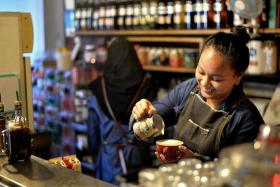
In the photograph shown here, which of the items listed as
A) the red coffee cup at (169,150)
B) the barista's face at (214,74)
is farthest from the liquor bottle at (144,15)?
the red coffee cup at (169,150)

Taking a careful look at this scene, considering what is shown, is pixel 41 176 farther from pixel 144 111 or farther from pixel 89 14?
pixel 89 14

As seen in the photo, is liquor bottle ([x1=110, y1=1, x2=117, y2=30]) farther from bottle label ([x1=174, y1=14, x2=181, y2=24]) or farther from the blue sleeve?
the blue sleeve

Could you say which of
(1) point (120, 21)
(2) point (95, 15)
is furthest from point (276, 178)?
(2) point (95, 15)

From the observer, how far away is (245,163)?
98cm

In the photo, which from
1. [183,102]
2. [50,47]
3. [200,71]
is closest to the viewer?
[200,71]

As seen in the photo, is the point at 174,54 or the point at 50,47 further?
the point at 50,47

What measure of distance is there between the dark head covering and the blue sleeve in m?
1.52

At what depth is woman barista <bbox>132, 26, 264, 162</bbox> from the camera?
1.77m

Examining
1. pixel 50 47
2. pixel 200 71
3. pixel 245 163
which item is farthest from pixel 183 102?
pixel 50 47

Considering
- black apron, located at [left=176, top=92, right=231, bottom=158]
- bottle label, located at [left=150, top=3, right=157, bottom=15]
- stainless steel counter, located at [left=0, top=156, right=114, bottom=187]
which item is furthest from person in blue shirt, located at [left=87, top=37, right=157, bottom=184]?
stainless steel counter, located at [left=0, top=156, right=114, bottom=187]

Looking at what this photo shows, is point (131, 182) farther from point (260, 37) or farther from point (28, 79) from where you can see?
point (260, 37)

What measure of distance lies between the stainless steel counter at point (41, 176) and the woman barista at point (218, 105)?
1.03ft

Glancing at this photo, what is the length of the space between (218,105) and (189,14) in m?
1.76

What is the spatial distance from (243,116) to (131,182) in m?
0.79
